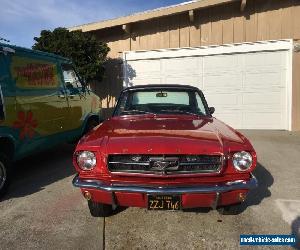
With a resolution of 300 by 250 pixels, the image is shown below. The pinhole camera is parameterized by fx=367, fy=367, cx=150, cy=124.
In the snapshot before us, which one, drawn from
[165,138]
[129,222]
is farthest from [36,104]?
[165,138]

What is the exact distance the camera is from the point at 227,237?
392cm

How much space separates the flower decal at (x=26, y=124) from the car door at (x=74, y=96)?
1.25 meters

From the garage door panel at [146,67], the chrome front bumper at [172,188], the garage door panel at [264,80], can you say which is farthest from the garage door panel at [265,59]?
the chrome front bumper at [172,188]

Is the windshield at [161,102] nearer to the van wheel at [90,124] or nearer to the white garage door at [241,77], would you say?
the van wheel at [90,124]

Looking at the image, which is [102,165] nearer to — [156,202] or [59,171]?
[156,202]

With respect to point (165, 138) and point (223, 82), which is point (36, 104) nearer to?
point (165, 138)

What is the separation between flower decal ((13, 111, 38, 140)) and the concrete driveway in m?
0.84

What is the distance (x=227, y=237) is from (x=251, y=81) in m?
8.53

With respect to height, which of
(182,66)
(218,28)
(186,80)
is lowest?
(186,80)

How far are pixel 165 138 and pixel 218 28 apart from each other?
29.3ft

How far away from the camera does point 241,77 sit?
1176 cm

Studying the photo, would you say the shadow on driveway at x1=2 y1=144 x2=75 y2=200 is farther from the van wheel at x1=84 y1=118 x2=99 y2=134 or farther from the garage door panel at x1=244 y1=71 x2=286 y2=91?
the garage door panel at x1=244 y1=71 x2=286 y2=91

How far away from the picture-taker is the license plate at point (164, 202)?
3.65 m

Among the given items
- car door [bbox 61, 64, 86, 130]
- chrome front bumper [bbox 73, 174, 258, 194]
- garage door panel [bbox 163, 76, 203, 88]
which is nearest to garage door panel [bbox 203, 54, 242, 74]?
garage door panel [bbox 163, 76, 203, 88]
